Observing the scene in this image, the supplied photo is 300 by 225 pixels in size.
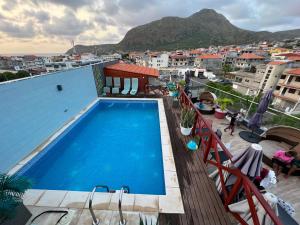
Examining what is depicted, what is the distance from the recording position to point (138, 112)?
403 inches

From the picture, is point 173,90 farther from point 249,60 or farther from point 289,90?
point 249,60

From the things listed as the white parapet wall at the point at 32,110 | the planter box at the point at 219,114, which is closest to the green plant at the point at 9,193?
the white parapet wall at the point at 32,110

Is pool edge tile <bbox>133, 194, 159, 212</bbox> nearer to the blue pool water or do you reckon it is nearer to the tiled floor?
the tiled floor

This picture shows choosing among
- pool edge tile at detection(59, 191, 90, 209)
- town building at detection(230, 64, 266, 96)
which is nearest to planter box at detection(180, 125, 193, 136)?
pool edge tile at detection(59, 191, 90, 209)

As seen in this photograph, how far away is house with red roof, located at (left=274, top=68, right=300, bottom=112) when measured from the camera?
911 inches

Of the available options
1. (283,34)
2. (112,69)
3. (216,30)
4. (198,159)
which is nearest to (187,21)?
(216,30)

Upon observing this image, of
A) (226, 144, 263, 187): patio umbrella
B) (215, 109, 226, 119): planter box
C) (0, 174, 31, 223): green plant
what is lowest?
(215, 109, 226, 119): planter box

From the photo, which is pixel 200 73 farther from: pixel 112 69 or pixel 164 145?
pixel 164 145

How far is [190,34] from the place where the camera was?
4894 inches

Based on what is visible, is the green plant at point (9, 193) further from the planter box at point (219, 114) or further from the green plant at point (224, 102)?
the green plant at point (224, 102)

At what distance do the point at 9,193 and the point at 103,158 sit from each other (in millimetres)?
3727

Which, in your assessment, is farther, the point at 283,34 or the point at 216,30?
the point at 216,30

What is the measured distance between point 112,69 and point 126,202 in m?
11.5

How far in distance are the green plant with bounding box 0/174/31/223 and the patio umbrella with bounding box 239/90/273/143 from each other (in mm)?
7273
